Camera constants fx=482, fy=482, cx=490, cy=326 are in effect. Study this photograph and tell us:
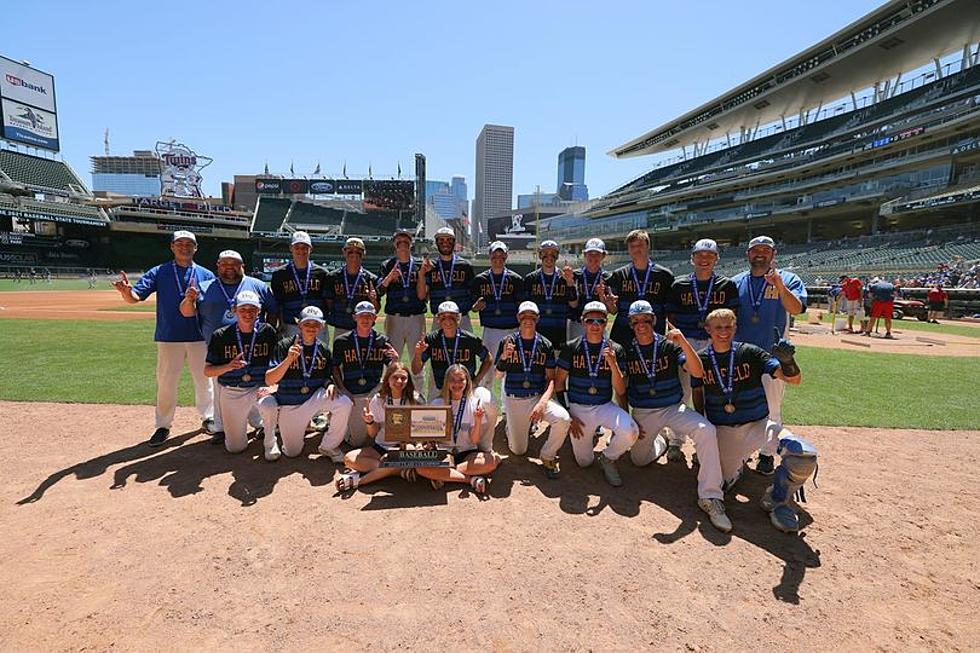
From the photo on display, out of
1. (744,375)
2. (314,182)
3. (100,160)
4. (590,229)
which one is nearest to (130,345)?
(744,375)

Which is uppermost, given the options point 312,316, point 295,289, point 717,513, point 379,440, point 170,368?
point 295,289

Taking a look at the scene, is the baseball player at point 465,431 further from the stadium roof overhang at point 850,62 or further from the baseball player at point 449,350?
the stadium roof overhang at point 850,62

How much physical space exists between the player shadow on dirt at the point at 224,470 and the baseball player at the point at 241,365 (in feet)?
0.58

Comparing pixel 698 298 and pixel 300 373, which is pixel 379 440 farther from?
pixel 698 298

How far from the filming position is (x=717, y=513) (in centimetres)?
389

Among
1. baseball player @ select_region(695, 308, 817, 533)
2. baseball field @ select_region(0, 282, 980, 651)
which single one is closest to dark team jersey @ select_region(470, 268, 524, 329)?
baseball field @ select_region(0, 282, 980, 651)

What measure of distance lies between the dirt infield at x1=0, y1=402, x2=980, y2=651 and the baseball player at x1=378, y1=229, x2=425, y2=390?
231 cm

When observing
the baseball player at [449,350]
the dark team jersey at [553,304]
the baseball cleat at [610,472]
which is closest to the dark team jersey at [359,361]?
the baseball player at [449,350]

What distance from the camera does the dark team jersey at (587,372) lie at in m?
4.86

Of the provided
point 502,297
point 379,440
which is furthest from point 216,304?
point 502,297

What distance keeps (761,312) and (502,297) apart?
2983 mm

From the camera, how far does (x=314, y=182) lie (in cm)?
6556

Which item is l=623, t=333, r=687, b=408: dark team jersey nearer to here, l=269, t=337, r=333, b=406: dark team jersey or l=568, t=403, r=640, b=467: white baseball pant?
l=568, t=403, r=640, b=467: white baseball pant

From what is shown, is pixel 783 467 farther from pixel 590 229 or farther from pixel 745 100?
pixel 590 229
